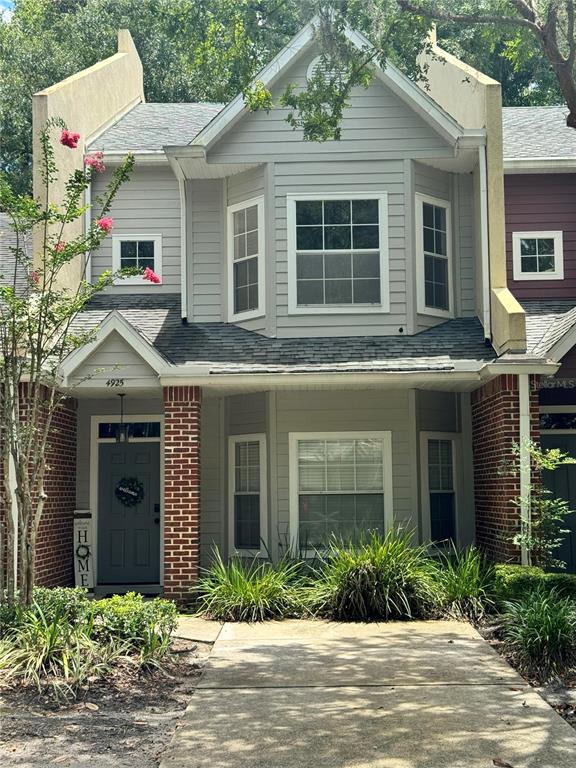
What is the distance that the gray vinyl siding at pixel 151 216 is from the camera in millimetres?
14180

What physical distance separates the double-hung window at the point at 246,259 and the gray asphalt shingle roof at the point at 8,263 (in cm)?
293

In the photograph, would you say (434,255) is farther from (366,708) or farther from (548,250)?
(366,708)

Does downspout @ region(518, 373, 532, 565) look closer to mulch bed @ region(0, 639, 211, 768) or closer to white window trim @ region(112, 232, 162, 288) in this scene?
mulch bed @ region(0, 639, 211, 768)

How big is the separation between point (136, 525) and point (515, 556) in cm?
576

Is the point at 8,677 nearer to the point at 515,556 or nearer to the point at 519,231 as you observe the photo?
the point at 515,556

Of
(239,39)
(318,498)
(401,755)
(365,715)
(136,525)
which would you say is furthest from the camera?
(136,525)

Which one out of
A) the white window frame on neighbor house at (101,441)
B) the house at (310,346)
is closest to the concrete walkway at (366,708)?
the house at (310,346)

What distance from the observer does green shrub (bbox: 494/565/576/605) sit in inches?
385

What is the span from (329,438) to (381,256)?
2639 mm

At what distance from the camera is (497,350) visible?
11766 mm

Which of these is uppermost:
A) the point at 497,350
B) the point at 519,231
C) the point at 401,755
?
the point at 519,231

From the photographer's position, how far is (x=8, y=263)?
14258 millimetres

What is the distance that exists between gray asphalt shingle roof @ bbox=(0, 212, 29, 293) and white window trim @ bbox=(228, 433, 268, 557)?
377 centimetres

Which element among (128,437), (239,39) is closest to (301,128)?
(239,39)
